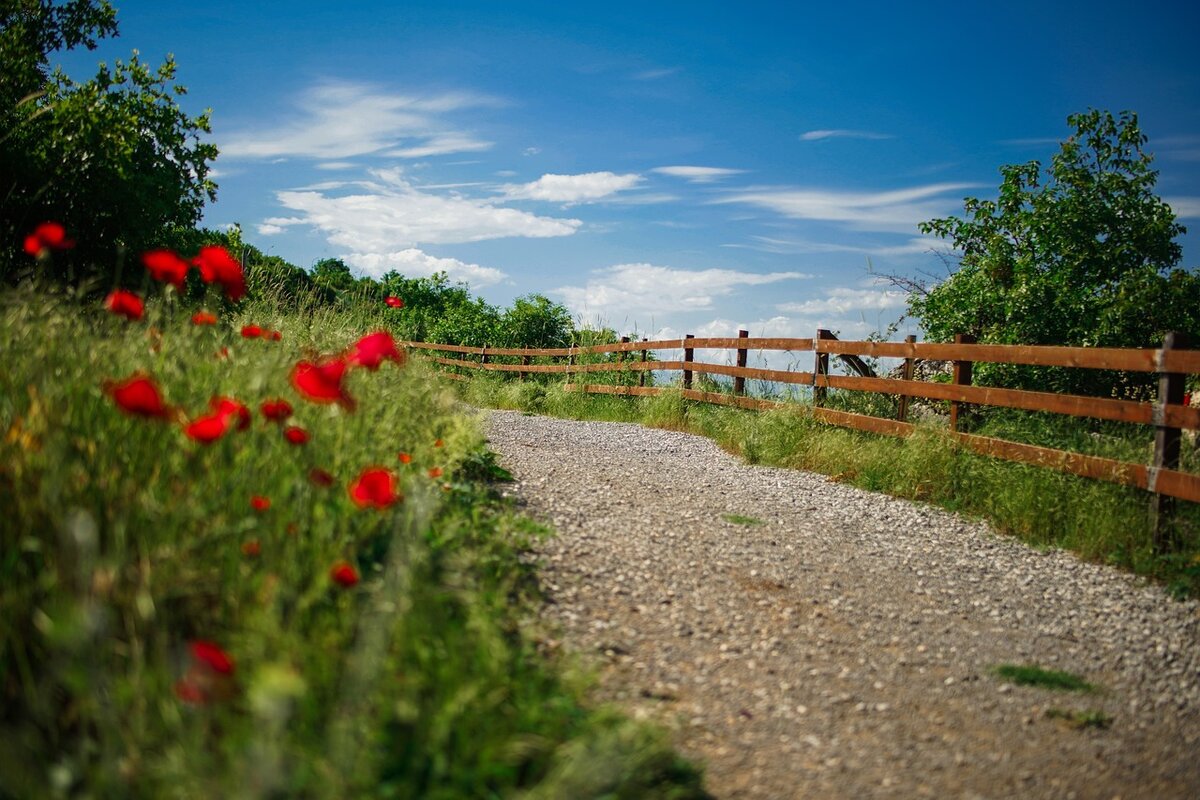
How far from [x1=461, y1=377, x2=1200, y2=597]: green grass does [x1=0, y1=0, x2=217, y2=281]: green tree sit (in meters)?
7.69

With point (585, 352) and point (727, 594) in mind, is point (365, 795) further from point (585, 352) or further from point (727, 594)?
point (585, 352)

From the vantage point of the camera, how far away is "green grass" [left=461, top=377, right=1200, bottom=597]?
18.6ft

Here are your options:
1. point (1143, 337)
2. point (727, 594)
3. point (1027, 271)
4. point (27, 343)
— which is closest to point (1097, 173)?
point (1027, 271)

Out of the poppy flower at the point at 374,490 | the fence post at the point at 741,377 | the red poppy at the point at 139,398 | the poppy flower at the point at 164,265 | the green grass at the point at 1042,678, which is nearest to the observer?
the red poppy at the point at 139,398

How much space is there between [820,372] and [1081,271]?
162 inches

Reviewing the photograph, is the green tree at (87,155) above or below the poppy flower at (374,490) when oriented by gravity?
above

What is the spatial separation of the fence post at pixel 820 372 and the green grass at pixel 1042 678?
6.26 m

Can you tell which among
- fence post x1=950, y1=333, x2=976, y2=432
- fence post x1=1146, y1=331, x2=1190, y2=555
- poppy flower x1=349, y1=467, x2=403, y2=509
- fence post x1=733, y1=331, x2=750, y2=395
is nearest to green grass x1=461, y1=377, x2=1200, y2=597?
fence post x1=1146, y1=331, x2=1190, y2=555

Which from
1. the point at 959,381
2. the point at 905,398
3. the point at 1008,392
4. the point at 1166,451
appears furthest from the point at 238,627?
the point at 905,398

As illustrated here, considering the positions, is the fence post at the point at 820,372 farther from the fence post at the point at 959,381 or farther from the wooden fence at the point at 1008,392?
the fence post at the point at 959,381

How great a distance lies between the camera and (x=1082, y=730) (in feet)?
11.1

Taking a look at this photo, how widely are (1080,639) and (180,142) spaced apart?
12.7m

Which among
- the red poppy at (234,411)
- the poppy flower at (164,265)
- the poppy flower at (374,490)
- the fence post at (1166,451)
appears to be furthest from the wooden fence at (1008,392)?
the poppy flower at (164,265)

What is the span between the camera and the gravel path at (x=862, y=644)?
2.98 metres
